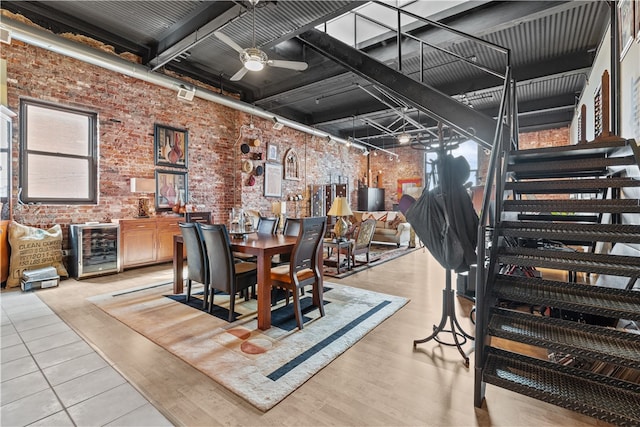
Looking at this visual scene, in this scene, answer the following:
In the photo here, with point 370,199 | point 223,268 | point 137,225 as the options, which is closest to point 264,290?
point 223,268

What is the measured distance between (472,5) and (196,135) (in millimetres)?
5787

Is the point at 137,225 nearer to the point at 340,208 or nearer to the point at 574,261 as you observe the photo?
the point at 340,208

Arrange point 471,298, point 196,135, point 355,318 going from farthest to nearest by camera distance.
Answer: point 196,135 < point 471,298 < point 355,318

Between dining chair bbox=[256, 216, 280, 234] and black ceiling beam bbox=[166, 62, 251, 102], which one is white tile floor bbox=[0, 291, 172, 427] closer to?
dining chair bbox=[256, 216, 280, 234]

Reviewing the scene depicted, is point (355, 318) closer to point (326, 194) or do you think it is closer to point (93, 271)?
point (93, 271)

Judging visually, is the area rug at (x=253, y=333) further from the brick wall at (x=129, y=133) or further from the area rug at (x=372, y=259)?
the brick wall at (x=129, y=133)

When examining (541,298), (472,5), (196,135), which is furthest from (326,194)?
(541,298)

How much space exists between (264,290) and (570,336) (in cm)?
239

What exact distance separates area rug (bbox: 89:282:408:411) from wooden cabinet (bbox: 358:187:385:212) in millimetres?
8241

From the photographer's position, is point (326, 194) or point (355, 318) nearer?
point (355, 318)

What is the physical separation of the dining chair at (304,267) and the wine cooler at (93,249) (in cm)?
356

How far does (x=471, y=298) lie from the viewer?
3.82m

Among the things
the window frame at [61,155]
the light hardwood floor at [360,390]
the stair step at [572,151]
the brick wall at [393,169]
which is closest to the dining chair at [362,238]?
the light hardwood floor at [360,390]

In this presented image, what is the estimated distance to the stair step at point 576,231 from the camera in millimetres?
2021
